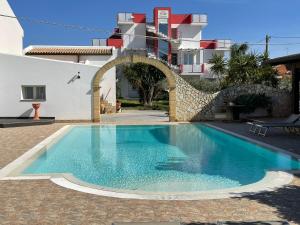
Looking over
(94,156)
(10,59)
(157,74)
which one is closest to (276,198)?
(94,156)

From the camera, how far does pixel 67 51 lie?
3052cm

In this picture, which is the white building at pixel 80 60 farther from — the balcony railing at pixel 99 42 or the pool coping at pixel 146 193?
the pool coping at pixel 146 193

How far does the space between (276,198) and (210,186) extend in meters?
1.79

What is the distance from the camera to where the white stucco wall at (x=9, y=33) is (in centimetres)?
2395

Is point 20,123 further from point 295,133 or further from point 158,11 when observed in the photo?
point 158,11

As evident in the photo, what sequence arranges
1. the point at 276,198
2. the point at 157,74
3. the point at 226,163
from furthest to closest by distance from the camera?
the point at 157,74 → the point at 226,163 → the point at 276,198

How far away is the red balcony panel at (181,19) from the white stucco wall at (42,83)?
29382 millimetres

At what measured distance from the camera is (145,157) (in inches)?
465

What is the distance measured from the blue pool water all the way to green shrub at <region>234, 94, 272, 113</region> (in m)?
5.18

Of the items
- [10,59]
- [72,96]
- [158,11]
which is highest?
[158,11]

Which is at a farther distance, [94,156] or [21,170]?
[94,156]

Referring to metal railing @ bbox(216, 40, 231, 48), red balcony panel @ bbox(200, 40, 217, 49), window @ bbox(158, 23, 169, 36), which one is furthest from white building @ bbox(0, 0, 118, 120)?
metal railing @ bbox(216, 40, 231, 48)

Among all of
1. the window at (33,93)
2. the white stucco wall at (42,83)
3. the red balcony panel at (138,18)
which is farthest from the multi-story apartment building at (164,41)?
the white stucco wall at (42,83)

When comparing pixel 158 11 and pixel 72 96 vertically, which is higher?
pixel 158 11
